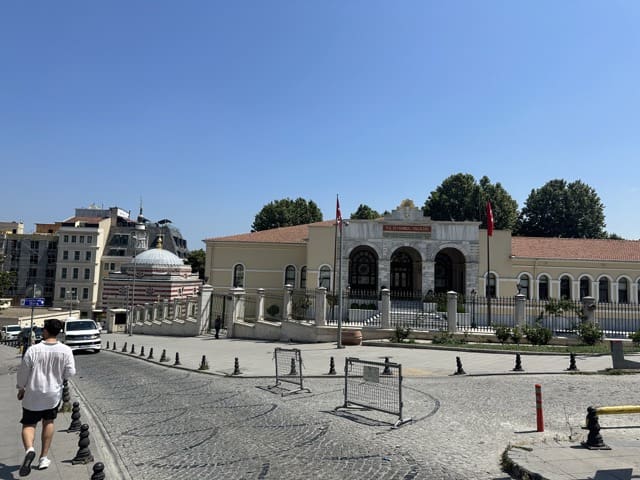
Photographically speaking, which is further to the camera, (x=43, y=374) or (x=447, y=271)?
(x=447, y=271)

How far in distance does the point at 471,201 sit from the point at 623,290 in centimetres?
2250

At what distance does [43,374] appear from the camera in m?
5.46

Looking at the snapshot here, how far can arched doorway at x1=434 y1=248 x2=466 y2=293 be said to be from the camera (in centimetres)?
3706

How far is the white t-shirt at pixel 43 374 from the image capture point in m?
5.39

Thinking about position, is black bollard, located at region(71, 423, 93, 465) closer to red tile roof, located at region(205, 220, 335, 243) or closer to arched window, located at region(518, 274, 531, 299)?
red tile roof, located at region(205, 220, 335, 243)

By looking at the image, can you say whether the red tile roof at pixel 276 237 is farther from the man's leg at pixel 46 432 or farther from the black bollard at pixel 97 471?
the black bollard at pixel 97 471

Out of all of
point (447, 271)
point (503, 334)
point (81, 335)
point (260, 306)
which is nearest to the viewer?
point (503, 334)

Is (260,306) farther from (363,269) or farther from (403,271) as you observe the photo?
(403,271)

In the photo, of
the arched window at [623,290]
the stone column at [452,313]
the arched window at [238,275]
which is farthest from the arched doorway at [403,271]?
the stone column at [452,313]

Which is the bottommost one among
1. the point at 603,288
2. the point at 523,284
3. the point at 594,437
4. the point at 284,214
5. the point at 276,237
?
the point at 594,437

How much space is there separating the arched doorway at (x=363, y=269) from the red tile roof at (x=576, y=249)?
11.3 m

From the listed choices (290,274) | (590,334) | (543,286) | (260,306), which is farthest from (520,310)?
(290,274)

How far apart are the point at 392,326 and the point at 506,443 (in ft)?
50.5

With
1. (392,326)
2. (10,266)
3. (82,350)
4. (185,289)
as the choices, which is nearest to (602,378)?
(392,326)
